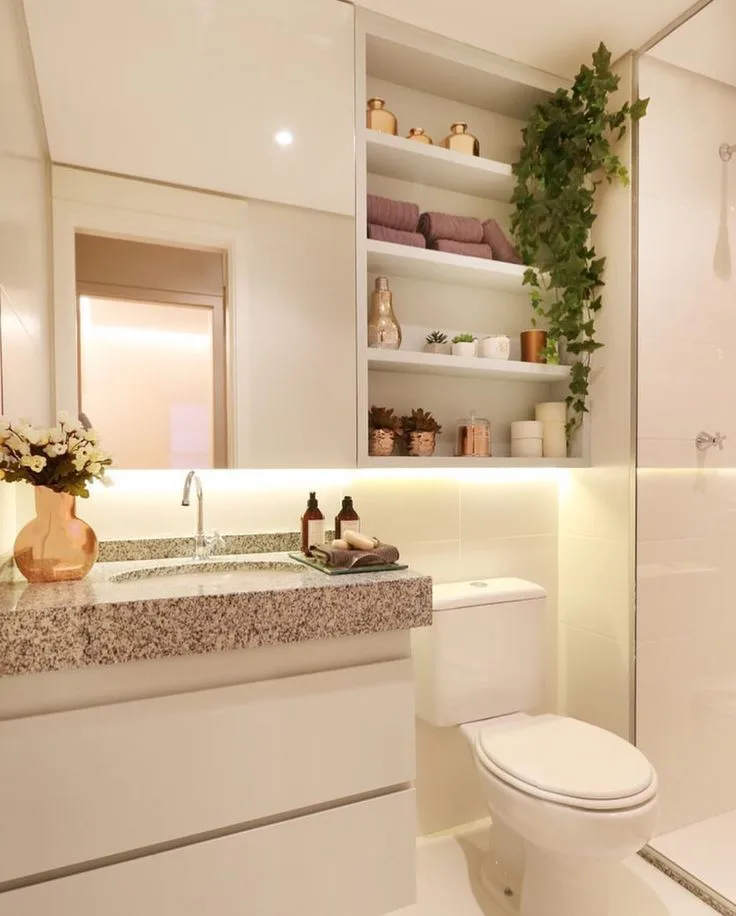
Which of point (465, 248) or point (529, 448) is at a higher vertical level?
point (465, 248)

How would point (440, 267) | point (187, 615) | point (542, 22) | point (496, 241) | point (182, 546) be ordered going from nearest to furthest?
point (187, 615), point (182, 546), point (542, 22), point (440, 267), point (496, 241)

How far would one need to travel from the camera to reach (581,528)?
201cm

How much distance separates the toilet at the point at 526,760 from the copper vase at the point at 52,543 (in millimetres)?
927

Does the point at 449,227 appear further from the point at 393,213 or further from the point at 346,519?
the point at 346,519

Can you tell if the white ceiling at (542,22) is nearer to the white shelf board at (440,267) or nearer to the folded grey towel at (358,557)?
the white shelf board at (440,267)

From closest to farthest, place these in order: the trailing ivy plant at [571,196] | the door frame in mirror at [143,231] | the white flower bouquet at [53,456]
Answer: the white flower bouquet at [53,456]
the door frame in mirror at [143,231]
the trailing ivy plant at [571,196]

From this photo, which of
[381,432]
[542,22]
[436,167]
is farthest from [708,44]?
[381,432]

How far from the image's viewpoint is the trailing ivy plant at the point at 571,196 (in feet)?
5.95

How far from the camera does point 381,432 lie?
1.69 metres

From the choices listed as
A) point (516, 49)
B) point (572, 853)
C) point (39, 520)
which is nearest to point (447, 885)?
point (572, 853)

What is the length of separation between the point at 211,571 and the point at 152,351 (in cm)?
57

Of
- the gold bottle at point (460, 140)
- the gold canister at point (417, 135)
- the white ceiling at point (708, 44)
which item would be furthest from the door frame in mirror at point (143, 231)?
the white ceiling at point (708, 44)

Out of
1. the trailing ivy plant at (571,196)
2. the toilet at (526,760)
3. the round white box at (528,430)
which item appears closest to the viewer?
the toilet at (526,760)

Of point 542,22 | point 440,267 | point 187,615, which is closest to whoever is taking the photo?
point 187,615
